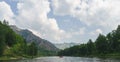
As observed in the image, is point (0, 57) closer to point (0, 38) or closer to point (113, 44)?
point (0, 38)

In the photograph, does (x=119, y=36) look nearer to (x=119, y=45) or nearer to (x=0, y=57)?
(x=119, y=45)

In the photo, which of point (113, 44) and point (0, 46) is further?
point (113, 44)

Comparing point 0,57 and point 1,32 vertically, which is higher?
point 1,32

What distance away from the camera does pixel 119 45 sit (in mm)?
189500

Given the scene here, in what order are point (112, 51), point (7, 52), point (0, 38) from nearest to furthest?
point (0, 38) → point (7, 52) → point (112, 51)

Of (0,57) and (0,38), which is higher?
(0,38)

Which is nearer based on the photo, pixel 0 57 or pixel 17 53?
pixel 0 57

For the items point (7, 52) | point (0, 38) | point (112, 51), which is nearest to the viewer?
point (0, 38)

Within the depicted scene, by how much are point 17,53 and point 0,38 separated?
4685 centimetres

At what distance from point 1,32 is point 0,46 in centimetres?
835

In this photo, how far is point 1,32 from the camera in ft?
525

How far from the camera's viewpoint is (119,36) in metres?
200

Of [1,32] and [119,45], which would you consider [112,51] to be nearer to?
[119,45]

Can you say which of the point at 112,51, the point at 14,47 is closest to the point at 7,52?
the point at 14,47
